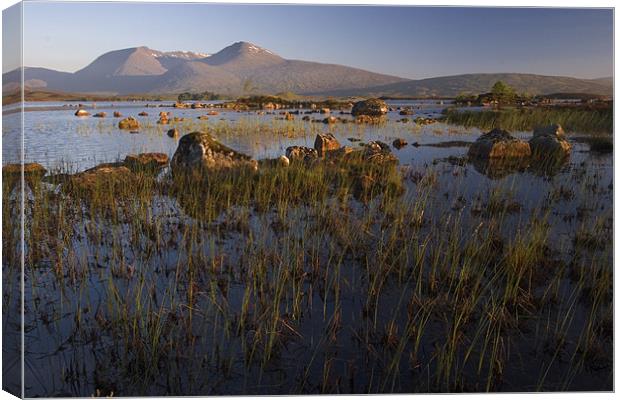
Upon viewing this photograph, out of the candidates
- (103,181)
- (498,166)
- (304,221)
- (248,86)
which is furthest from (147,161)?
(498,166)

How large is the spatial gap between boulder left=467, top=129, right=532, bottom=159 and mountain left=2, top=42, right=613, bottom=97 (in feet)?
8.31

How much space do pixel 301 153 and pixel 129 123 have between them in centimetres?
299

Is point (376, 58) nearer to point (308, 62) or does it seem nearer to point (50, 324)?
point (308, 62)

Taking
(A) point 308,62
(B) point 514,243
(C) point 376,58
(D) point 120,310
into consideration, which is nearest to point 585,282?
(B) point 514,243

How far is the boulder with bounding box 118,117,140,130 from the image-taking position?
846 cm

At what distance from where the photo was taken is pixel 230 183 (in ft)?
22.3

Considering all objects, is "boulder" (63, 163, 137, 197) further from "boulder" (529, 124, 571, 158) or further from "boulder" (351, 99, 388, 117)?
"boulder" (529, 124, 571, 158)

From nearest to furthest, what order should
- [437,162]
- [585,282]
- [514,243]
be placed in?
1. [585,282]
2. [514,243]
3. [437,162]

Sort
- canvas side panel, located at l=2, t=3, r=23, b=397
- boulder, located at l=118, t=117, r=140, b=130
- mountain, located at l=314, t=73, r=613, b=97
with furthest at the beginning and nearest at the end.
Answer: boulder, located at l=118, t=117, r=140, b=130 → mountain, located at l=314, t=73, r=613, b=97 → canvas side panel, located at l=2, t=3, r=23, b=397

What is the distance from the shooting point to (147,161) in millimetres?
7688

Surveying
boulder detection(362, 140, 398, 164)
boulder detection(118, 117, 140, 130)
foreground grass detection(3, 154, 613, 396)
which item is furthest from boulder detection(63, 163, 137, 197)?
boulder detection(362, 140, 398, 164)

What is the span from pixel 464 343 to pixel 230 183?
153 inches

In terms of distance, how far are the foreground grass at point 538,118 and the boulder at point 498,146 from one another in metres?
0.50

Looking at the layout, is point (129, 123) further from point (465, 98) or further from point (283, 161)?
point (465, 98)
